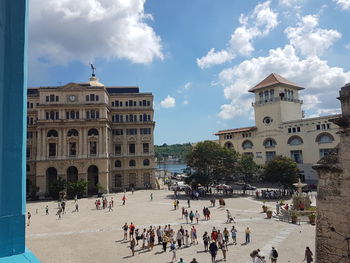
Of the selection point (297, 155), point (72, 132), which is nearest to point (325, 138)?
point (297, 155)

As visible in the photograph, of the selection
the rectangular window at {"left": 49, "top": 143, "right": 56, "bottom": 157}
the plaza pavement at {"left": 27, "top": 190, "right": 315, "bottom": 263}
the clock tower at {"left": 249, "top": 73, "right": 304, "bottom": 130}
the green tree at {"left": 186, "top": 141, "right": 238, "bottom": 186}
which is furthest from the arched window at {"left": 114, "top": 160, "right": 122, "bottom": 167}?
the clock tower at {"left": 249, "top": 73, "right": 304, "bottom": 130}

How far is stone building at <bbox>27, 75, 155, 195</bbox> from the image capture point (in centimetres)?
5328

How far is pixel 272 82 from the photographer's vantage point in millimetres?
67500

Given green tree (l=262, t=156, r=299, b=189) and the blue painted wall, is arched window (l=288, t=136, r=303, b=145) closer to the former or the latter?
green tree (l=262, t=156, r=299, b=189)

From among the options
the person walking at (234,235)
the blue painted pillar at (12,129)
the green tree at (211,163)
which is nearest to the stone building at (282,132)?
the green tree at (211,163)

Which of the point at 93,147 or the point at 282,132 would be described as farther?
the point at 282,132

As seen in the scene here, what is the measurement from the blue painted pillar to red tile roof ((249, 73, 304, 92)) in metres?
68.4

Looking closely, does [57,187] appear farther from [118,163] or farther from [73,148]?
[118,163]

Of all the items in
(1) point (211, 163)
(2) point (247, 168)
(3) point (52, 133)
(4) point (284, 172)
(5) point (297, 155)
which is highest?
(3) point (52, 133)

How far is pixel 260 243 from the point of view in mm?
19266

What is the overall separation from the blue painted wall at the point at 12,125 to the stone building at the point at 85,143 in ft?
170

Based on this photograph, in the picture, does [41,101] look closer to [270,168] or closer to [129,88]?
[129,88]

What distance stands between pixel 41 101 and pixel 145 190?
95.2 ft

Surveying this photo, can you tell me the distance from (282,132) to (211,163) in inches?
Answer: 996
